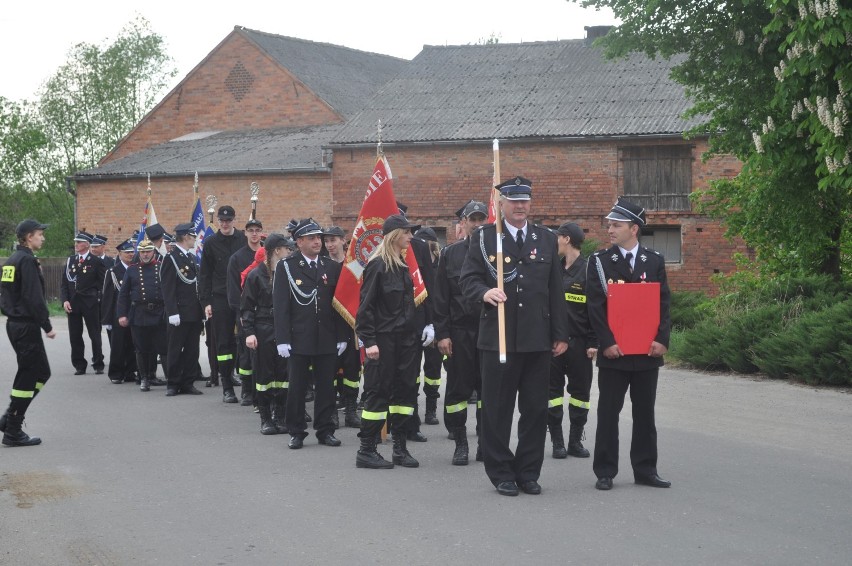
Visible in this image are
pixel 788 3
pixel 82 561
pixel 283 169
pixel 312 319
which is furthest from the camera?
pixel 283 169

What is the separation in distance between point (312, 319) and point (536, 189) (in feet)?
81.9

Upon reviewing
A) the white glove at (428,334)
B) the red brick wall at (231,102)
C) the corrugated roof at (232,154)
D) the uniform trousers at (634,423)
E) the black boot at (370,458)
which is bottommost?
the black boot at (370,458)

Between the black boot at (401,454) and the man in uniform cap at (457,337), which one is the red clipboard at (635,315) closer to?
the man in uniform cap at (457,337)

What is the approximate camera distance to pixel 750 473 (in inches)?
361

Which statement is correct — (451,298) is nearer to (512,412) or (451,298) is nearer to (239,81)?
(512,412)

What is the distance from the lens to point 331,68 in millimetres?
53438

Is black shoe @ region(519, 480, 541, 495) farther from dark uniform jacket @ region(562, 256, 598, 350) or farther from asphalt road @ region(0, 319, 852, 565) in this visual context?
dark uniform jacket @ region(562, 256, 598, 350)

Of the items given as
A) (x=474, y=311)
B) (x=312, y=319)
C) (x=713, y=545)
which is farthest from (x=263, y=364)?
(x=713, y=545)

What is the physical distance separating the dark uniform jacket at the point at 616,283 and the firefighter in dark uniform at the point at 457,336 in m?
1.34

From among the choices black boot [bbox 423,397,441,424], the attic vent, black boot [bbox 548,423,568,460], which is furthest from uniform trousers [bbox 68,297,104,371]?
the attic vent

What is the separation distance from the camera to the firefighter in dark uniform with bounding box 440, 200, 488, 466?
962 cm

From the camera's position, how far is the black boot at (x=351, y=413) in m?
12.2

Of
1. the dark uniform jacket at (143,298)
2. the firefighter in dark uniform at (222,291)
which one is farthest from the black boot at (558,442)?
the dark uniform jacket at (143,298)

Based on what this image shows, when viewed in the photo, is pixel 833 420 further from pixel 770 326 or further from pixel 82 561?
pixel 82 561
